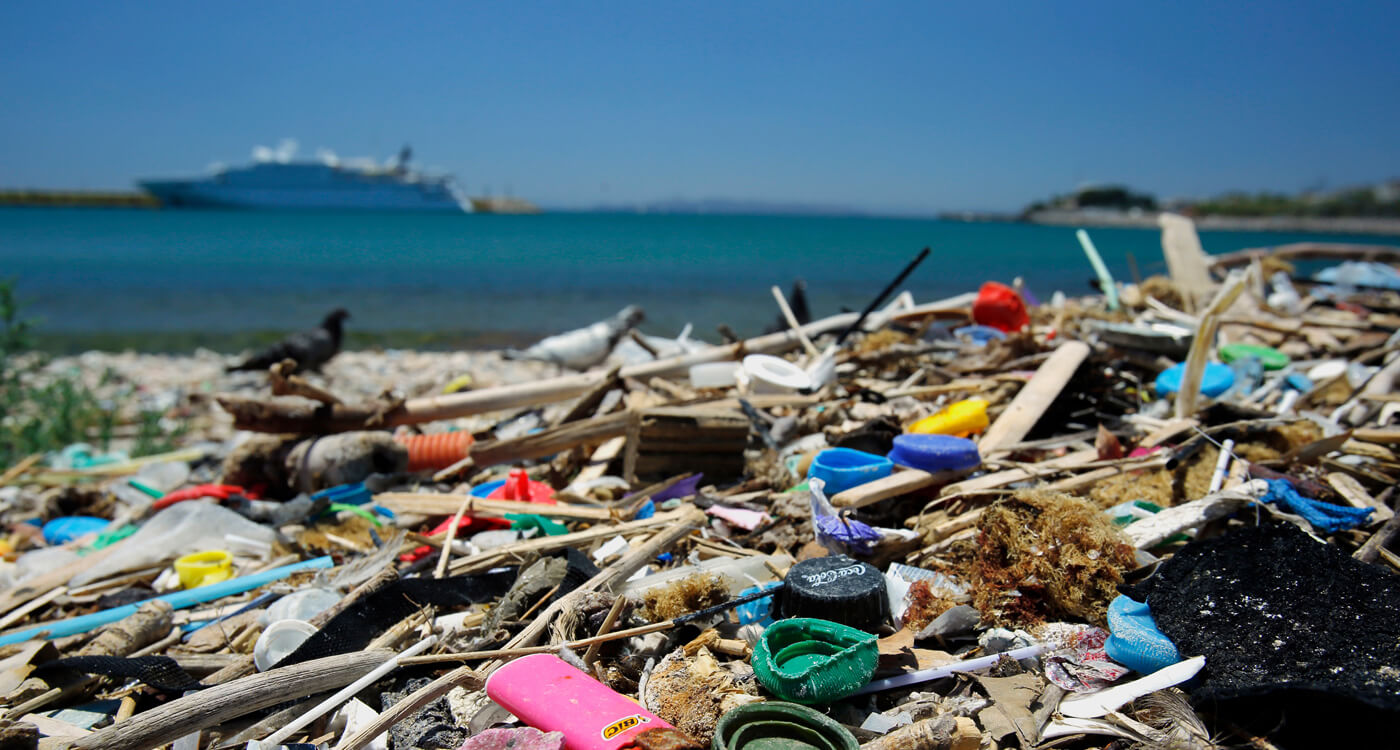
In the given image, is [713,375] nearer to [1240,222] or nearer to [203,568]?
[203,568]

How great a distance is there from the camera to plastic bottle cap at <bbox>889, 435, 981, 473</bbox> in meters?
3.51

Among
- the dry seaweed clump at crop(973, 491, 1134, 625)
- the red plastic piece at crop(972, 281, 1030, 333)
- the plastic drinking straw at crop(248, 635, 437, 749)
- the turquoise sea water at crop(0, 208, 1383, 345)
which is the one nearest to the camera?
the plastic drinking straw at crop(248, 635, 437, 749)

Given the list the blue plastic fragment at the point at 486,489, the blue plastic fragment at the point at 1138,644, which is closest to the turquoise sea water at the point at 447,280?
the blue plastic fragment at the point at 486,489

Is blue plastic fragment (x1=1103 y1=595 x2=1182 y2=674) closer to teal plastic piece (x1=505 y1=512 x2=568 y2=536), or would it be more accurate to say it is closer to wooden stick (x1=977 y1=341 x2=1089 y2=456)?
wooden stick (x1=977 y1=341 x2=1089 y2=456)

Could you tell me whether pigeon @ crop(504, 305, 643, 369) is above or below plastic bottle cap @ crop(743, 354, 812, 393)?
below

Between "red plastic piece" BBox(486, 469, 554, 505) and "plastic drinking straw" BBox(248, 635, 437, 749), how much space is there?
1438mm

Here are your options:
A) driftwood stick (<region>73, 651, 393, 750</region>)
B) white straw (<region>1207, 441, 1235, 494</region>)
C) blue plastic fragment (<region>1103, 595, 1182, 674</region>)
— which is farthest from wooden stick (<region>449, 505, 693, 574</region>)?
white straw (<region>1207, 441, 1235, 494</region>)

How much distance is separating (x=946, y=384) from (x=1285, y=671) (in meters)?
3.26

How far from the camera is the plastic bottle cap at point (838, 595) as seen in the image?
247cm

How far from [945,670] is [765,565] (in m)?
0.88

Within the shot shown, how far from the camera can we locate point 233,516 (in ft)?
14.3

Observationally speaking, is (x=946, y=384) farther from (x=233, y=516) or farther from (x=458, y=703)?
(x=233, y=516)

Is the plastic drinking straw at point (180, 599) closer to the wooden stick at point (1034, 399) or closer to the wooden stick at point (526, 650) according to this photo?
the wooden stick at point (526, 650)

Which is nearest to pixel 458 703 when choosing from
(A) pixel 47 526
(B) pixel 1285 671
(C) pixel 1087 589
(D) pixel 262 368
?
(C) pixel 1087 589
